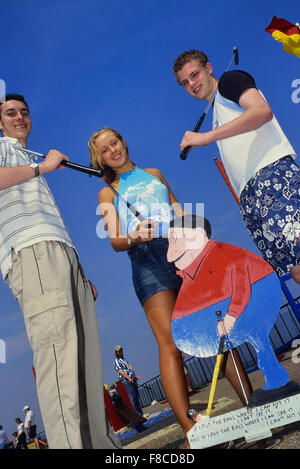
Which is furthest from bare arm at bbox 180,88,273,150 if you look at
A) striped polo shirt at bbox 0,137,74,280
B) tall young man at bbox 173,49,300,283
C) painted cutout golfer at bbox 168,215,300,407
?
striped polo shirt at bbox 0,137,74,280

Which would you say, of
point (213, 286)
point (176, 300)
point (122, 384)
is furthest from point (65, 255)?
point (122, 384)

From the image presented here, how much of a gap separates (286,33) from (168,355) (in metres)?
2.58

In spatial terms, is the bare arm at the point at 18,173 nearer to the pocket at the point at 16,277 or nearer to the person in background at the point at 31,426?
the pocket at the point at 16,277

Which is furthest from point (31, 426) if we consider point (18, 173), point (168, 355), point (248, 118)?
point (248, 118)

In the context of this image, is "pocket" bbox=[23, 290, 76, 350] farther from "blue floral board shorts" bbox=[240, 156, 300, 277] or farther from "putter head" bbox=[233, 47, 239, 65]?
"putter head" bbox=[233, 47, 239, 65]

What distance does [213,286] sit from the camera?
96.6 inches

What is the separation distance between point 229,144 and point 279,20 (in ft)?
4.36

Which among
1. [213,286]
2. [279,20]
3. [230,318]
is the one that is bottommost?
[230,318]

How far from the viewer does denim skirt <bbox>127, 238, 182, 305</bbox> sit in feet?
8.45

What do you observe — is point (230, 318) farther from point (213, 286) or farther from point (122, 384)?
point (122, 384)

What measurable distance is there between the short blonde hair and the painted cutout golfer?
31.5 inches

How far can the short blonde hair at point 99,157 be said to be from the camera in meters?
2.93

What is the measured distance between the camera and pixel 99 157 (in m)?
2.92

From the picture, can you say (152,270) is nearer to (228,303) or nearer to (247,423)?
(228,303)
